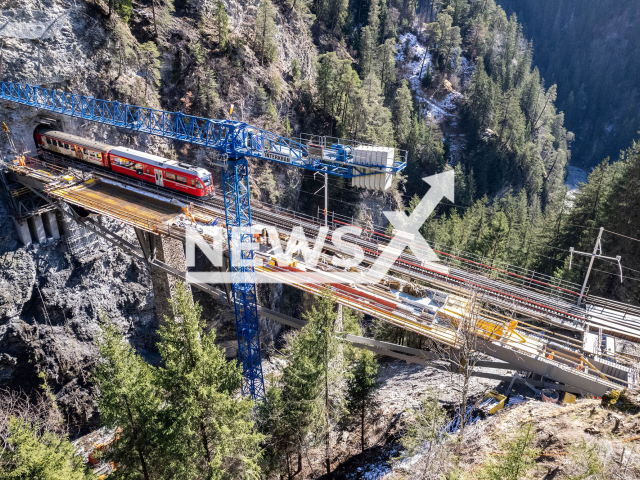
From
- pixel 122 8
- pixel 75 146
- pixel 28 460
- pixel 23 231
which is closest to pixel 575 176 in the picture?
pixel 122 8

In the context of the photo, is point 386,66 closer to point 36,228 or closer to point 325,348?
point 36,228

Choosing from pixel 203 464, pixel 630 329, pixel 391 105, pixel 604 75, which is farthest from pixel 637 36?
pixel 203 464

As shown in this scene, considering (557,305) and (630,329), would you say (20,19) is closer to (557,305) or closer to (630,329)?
(557,305)

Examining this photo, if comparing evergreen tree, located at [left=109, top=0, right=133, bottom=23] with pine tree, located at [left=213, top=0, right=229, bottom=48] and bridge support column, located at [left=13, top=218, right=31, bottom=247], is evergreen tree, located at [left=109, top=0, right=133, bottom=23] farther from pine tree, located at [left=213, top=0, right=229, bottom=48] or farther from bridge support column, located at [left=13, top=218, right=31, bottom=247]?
bridge support column, located at [left=13, top=218, right=31, bottom=247]

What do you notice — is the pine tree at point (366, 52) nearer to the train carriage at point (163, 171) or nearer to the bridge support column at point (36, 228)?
the train carriage at point (163, 171)

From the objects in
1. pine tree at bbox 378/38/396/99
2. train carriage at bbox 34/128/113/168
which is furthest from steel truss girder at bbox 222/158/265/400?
pine tree at bbox 378/38/396/99

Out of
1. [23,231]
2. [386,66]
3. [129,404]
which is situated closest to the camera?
[129,404]

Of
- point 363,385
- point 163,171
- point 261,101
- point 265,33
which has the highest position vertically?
point 265,33
